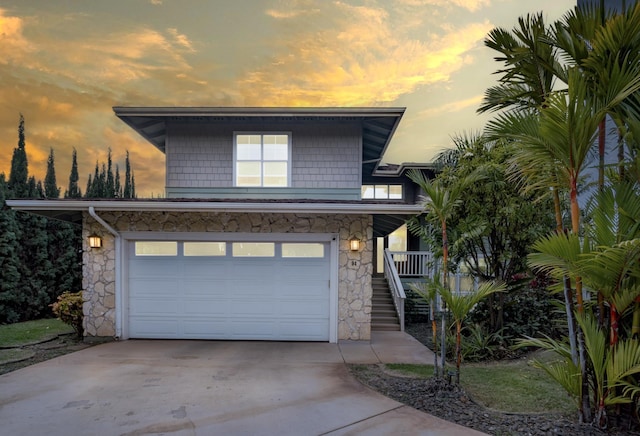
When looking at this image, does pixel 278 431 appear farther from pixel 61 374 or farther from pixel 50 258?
pixel 50 258

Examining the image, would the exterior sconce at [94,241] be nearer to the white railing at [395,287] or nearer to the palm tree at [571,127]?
the white railing at [395,287]

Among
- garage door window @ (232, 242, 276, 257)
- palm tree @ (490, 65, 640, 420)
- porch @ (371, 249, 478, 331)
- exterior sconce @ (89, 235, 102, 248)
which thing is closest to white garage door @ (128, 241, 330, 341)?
garage door window @ (232, 242, 276, 257)

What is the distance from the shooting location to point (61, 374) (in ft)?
17.9

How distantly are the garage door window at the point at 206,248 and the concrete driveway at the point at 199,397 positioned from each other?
6.80 ft

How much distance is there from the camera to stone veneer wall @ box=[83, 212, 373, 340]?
767cm

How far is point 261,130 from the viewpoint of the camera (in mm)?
9836

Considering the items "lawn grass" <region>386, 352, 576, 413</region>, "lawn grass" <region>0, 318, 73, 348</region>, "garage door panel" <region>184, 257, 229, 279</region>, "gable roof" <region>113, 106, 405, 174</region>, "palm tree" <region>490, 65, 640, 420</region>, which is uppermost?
"gable roof" <region>113, 106, 405, 174</region>

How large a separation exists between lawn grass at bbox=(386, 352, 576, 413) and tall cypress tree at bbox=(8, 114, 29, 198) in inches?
488

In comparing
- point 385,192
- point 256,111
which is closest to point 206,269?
point 256,111

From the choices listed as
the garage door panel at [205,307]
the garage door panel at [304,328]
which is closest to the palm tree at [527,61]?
the garage door panel at [304,328]

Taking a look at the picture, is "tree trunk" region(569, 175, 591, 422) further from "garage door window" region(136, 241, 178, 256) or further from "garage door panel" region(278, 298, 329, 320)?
"garage door window" region(136, 241, 178, 256)

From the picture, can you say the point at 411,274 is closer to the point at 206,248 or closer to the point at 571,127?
the point at 206,248

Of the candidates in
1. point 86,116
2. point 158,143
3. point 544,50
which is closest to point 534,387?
point 544,50

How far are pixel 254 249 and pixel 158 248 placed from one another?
6.93 feet
